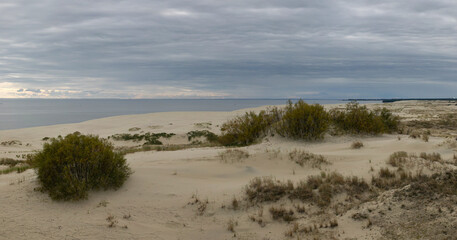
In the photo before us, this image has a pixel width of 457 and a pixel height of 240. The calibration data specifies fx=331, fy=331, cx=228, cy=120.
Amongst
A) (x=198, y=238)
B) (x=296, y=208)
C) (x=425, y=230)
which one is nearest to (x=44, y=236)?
(x=198, y=238)

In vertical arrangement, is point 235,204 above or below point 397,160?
below

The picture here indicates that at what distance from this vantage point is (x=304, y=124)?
14.2 meters

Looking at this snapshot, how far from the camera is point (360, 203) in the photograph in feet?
21.1

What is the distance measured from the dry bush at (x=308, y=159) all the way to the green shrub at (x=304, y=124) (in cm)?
415

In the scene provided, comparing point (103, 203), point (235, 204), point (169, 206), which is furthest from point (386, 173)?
point (103, 203)

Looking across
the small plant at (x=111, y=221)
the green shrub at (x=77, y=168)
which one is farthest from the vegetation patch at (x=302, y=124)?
the small plant at (x=111, y=221)

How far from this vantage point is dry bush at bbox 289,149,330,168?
9.38 m

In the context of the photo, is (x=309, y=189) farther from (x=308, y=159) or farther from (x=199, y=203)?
(x=308, y=159)

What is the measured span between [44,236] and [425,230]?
20.5 feet

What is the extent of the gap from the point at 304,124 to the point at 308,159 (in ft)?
15.5

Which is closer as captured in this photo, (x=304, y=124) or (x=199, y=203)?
(x=199, y=203)

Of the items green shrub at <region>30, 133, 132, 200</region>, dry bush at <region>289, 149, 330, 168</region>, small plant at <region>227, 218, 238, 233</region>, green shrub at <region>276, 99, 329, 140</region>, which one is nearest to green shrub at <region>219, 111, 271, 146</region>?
green shrub at <region>276, 99, 329, 140</region>

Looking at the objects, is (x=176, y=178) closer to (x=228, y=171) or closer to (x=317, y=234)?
(x=228, y=171)

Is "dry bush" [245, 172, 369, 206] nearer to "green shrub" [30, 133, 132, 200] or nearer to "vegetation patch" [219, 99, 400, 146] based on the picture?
"green shrub" [30, 133, 132, 200]
